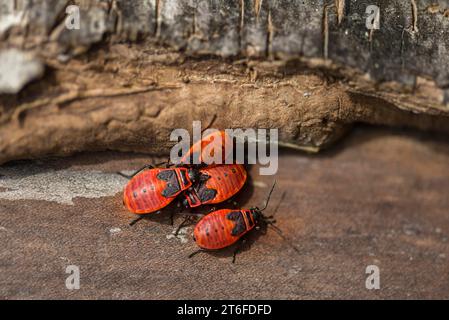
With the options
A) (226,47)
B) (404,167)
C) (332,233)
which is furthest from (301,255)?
(226,47)

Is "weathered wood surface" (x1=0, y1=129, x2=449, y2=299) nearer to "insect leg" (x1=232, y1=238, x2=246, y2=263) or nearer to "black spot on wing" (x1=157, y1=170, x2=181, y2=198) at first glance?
"insect leg" (x1=232, y1=238, x2=246, y2=263)

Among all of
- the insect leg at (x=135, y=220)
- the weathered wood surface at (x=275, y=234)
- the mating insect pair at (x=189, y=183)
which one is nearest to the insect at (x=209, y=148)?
the mating insect pair at (x=189, y=183)

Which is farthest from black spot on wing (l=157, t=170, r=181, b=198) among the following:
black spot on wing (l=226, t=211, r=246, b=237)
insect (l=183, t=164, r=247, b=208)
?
black spot on wing (l=226, t=211, r=246, b=237)

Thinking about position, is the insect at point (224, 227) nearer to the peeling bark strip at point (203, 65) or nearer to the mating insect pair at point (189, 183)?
the mating insect pair at point (189, 183)

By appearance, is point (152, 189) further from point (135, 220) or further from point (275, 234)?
point (275, 234)

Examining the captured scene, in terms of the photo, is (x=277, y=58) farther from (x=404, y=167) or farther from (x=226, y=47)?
(x=404, y=167)
